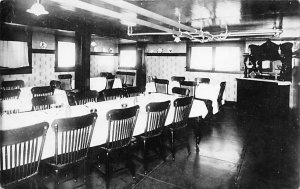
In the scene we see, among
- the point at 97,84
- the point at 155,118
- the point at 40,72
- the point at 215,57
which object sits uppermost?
the point at 215,57

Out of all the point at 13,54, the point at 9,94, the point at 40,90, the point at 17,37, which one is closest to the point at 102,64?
the point at 17,37

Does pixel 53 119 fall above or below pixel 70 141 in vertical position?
above

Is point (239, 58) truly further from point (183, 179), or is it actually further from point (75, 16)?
point (183, 179)

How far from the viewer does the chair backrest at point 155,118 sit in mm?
3117

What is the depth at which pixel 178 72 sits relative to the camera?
1028cm

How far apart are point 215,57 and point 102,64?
5208 mm

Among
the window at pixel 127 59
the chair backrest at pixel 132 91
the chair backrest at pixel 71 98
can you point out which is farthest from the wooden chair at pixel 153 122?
the window at pixel 127 59

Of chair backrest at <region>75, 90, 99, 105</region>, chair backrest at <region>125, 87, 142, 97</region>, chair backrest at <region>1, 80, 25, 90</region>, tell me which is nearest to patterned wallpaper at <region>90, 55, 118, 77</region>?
chair backrest at <region>1, 80, 25, 90</region>

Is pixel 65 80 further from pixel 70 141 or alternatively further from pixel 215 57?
pixel 70 141

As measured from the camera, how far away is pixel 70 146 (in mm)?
2354

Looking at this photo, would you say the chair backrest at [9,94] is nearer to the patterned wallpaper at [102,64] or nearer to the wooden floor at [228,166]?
the wooden floor at [228,166]

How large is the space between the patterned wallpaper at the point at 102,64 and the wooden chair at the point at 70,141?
870cm

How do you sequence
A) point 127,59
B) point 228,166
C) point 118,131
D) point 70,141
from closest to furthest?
1. point 70,141
2. point 118,131
3. point 228,166
4. point 127,59

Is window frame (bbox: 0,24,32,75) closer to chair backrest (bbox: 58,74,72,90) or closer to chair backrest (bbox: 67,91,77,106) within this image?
chair backrest (bbox: 58,74,72,90)
